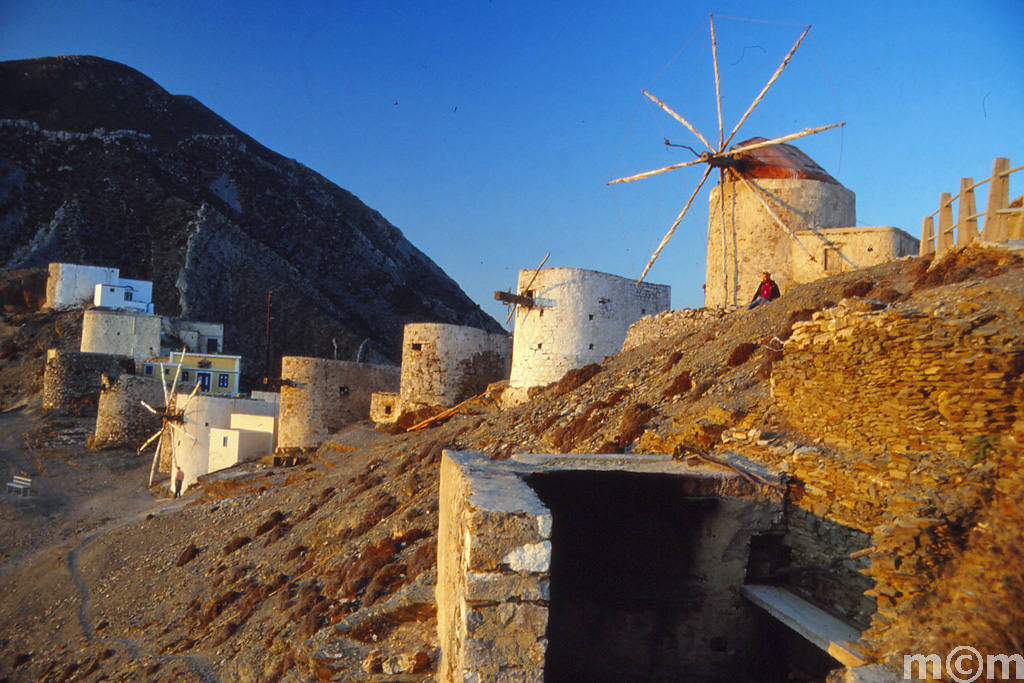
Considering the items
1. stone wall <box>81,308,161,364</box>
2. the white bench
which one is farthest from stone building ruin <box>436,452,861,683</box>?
stone wall <box>81,308,161,364</box>

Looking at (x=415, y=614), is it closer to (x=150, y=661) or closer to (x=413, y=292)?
(x=150, y=661)

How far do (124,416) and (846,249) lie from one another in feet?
128

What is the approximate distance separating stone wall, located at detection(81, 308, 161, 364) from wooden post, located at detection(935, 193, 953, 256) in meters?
48.7

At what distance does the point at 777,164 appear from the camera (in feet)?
66.3

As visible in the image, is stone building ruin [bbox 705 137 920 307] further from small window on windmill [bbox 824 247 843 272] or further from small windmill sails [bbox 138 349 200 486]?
small windmill sails [bbox 138 349 200 486]

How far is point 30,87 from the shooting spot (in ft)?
289

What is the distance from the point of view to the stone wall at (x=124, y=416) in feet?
127

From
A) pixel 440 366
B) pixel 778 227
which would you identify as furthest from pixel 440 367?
pixel 778 227

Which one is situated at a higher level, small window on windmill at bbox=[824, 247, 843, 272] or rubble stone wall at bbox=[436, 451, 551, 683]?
small window on windmill at bbox=[824, 247, 843, 272]

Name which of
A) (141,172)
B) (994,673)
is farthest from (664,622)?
(141,172)

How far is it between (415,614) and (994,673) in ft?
19.1

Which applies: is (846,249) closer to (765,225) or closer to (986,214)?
(765,225)

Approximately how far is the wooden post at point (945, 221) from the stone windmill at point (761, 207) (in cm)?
318

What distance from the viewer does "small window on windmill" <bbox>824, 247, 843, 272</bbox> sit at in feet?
60.0
